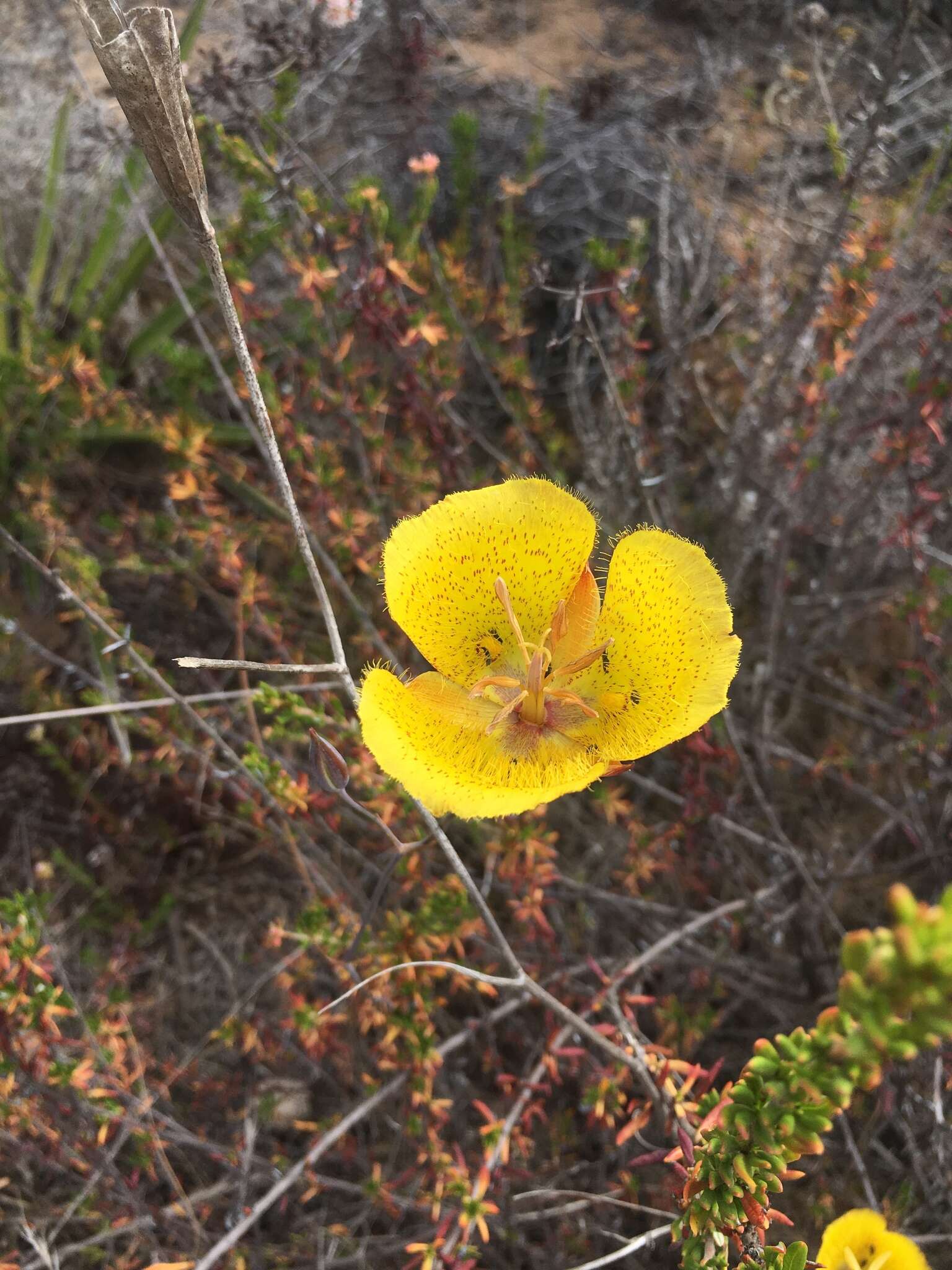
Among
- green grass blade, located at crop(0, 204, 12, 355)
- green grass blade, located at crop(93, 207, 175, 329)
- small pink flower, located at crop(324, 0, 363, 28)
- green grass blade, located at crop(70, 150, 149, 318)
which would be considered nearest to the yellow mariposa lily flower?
small pink flower, located at crop(324, 0, 363, 28)

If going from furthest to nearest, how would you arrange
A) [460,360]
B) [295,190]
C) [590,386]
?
1. [590,386]
2. [460,360]
3. [295,190]

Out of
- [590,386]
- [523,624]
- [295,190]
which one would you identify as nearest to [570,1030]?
[523,624]

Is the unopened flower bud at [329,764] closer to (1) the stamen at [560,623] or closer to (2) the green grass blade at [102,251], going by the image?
(1) the stamen at [560,623]

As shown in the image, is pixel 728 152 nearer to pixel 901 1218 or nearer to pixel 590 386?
pixel 590 386

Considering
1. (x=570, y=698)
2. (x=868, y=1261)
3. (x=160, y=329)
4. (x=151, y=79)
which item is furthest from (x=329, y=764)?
(x=160, y=329)

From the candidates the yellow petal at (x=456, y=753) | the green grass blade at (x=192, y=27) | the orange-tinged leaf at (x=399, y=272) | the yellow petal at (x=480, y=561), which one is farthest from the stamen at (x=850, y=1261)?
the green grass blade at (x=192, y=27)

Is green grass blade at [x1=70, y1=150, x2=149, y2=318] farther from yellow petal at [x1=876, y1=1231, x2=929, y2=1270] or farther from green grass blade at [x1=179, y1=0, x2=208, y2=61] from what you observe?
yellow petal at [x1=876, y1=1231, x2=929, y2=1270]

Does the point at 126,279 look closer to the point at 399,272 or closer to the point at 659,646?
the point at 399,272
